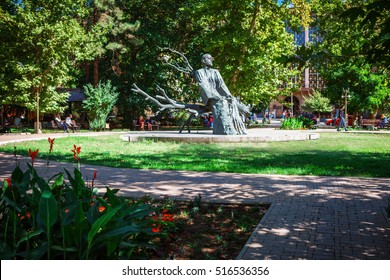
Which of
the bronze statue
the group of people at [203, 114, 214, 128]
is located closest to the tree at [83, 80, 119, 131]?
the group of people at [203, 114, 214, 128]

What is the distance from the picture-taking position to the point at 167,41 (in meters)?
33.4

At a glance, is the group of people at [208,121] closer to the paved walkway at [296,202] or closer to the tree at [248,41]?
the tree at [248,41]

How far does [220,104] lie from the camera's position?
17.7 metres

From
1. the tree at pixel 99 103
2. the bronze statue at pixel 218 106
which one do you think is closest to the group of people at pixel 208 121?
the tree at pixel 99 103

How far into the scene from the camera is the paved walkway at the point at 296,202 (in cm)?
386

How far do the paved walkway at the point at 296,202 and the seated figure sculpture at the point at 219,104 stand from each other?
29.0ft

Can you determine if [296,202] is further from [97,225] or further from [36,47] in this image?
[36,47]

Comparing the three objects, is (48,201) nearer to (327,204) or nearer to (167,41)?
(327,204)

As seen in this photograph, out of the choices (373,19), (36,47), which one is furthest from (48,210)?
(36,47)

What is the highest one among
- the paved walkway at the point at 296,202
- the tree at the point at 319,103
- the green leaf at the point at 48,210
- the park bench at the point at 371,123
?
the tree at the point at 319,103

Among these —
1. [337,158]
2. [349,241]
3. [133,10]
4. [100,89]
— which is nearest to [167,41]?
[133,10]

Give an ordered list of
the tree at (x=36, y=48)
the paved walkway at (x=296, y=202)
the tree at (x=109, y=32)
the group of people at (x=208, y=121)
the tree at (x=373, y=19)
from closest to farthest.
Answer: the tree at (x=373, y=19) < the paved walkway at (x=296, y=202) < the tree at (x=36, y=48) < the tree at (x=109, y=32) < the group of people at (x=208, y=121)

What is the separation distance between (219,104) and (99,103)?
576 inches

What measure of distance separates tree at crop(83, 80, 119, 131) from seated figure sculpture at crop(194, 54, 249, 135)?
13.3 meters
